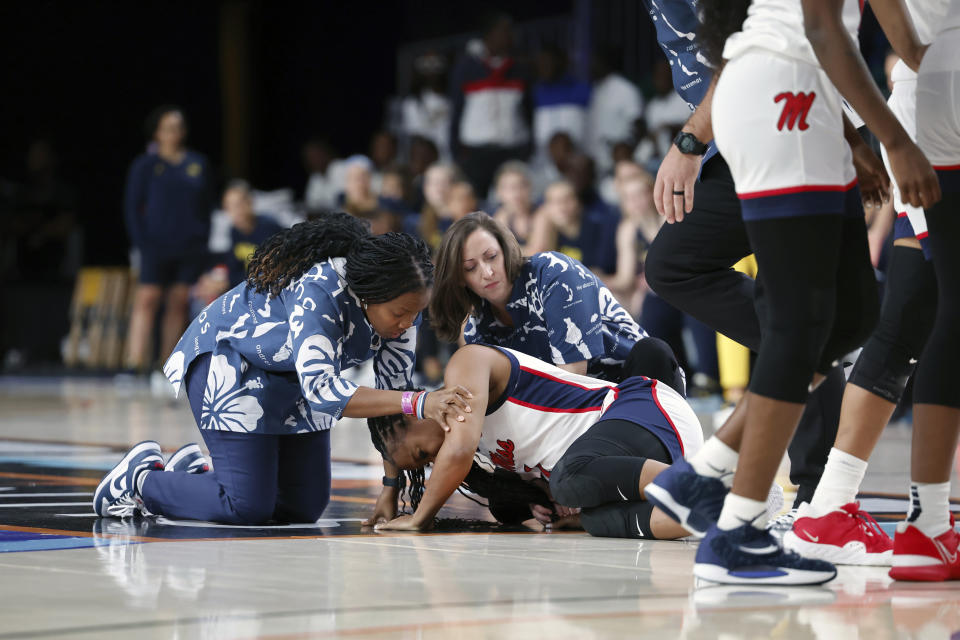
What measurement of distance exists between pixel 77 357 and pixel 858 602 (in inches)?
496

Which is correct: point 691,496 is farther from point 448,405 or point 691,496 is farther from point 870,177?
point 448,405

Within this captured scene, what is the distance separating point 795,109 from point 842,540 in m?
0.94

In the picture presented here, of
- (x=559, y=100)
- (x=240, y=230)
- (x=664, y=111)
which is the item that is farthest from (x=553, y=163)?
(x=240, y=230)

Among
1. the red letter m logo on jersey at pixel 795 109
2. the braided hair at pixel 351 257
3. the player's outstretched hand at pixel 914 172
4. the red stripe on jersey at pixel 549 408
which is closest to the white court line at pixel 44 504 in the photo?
the braided hair at pixel 351 257

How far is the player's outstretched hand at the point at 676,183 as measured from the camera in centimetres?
283

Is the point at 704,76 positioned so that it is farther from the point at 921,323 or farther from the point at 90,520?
the point at 90,520

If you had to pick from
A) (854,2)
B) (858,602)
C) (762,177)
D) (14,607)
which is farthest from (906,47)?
(14,607)

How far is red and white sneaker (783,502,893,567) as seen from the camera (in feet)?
9.16

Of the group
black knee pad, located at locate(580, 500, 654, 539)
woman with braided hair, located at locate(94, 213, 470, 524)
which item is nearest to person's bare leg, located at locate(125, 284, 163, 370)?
woman with braided hair, located at locate(94, 213, 470, 524)

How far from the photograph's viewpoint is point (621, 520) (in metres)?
3.26

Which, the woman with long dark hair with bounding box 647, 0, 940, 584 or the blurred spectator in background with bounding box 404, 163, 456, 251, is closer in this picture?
the woman with long dark hair with bounding box 647, 0, 940, 584

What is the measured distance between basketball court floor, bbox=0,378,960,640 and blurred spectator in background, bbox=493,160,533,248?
526cm

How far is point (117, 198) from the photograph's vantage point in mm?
15477

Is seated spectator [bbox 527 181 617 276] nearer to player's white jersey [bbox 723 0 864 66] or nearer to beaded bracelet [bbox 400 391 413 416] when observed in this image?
beaded bracelet [bbox 400 391 413 416]
